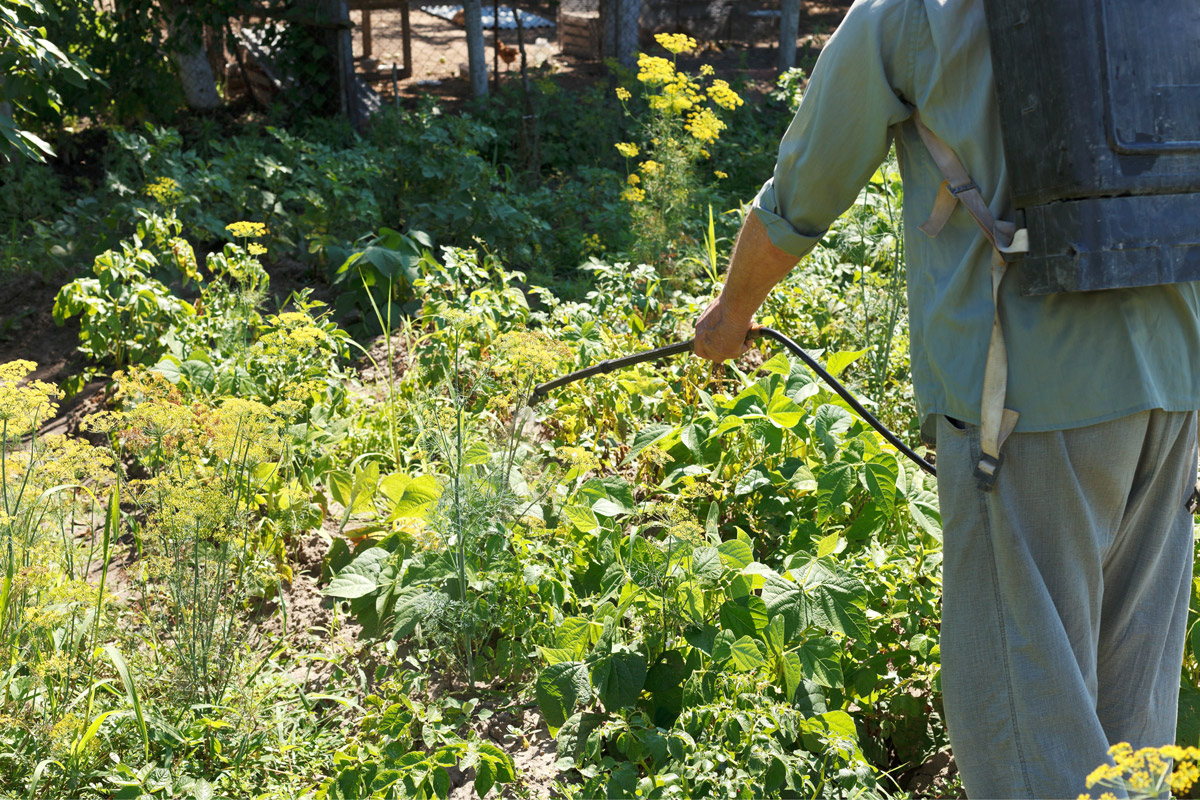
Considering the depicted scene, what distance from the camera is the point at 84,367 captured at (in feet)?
15.3

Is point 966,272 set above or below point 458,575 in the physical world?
above

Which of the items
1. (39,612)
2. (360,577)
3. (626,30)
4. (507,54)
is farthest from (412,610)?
(507,54)

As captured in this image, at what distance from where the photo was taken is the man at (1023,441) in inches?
64.3

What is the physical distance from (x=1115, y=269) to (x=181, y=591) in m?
2.16

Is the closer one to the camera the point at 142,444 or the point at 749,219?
the point at 749,219

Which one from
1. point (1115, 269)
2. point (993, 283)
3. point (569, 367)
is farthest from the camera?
point (569, 367)

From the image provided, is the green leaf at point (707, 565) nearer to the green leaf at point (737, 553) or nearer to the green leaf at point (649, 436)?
the green leaf at point (737, 553)

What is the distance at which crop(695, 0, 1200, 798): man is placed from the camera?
1634 millimetres

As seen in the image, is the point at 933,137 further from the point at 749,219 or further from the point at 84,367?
the point at 84,367

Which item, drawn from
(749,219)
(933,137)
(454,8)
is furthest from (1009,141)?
(454,8)

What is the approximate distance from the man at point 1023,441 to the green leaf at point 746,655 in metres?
0.55

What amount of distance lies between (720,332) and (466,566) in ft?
3.12

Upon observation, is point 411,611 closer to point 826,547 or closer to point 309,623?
point 309,623

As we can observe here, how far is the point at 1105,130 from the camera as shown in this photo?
1.52 metres
